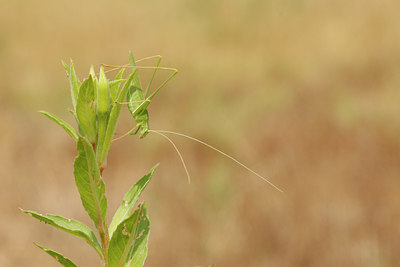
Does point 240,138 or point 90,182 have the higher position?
point 90,182

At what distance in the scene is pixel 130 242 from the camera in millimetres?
607

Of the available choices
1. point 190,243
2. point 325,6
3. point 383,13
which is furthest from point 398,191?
point 325,6

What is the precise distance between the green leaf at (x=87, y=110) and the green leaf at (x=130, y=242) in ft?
0.31

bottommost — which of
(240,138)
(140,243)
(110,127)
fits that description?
(240,138)

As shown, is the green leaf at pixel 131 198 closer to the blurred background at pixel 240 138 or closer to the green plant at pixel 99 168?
the green plant at pixel 99 168

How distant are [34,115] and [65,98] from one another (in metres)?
0.54

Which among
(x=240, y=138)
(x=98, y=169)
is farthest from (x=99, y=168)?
(x=240, y=138)

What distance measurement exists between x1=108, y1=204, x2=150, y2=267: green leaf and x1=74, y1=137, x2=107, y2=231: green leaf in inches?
1.0

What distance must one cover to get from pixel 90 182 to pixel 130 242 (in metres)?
0.08

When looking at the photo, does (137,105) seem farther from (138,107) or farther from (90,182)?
(90,182)

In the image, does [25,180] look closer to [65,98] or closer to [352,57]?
[65,98]

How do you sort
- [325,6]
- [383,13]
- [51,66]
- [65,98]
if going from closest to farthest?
[65,98]
[51,66]
[383,13]
[325,6]

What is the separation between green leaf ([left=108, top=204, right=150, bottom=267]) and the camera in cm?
60

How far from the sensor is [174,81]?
7457mm
